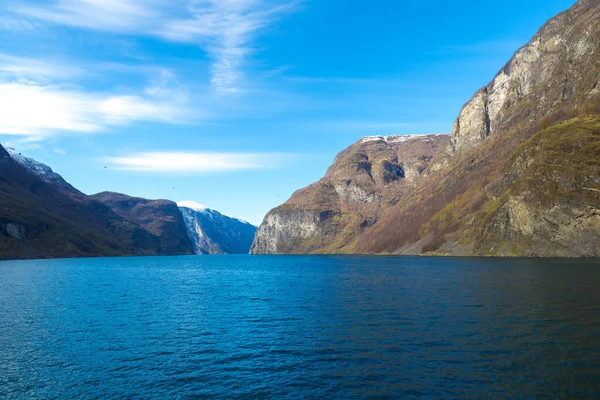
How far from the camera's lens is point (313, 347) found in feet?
132

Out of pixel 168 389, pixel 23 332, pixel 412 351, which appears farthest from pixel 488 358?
pixel 23 332

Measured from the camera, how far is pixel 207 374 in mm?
33125

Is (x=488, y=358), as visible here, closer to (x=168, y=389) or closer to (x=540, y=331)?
(x=540, y=331)

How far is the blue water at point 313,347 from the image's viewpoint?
1153 inches

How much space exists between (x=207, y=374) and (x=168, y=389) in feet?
13.0

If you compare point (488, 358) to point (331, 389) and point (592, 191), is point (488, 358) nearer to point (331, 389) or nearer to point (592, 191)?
point (331, 389)

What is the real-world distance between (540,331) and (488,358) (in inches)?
474

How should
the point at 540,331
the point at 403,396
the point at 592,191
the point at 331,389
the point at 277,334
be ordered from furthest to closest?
the point at 592,191 → the point at 277,334 → the point at 540,331 → the point at 331,389 → the point at 403,396

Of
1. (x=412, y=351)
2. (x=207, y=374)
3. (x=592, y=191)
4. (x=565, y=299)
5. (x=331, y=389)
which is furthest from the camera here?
(x=592, y=191)

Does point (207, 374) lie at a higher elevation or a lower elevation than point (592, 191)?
lower

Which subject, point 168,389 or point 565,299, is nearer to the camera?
point 168,389

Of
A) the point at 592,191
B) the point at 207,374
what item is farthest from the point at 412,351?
the point at 592,191

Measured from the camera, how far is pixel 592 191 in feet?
518

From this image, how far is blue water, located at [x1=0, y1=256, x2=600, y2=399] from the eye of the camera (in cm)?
2928
